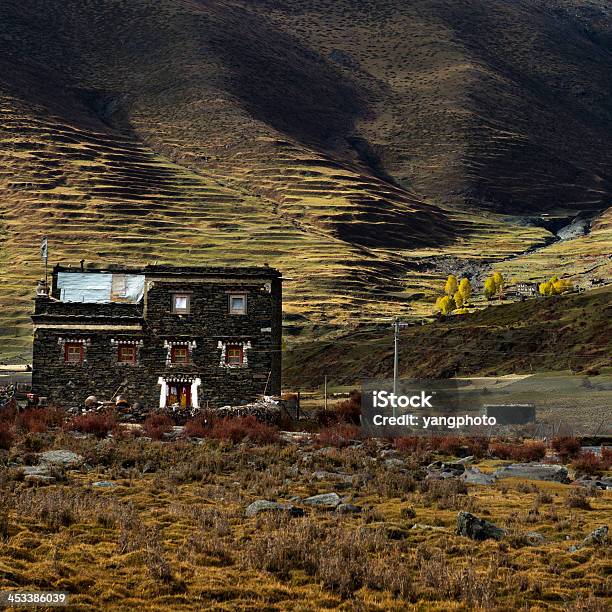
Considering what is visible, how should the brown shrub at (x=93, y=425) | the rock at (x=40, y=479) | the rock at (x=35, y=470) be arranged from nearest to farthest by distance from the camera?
the rock at (x=40, y=479)
the rock at (x=35, y=470)
the brown shrub at (x=93, y=425)

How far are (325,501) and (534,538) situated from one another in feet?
19.3

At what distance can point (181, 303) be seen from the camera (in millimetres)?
A: 57625

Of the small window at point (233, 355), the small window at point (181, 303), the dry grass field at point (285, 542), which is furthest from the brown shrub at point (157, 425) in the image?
the dry grass field at point (285, 542)

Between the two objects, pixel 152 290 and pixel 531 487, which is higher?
pixel 152 290

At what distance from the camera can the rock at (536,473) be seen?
112 feet

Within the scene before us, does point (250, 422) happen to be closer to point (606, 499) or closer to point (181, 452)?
point (181, 452)

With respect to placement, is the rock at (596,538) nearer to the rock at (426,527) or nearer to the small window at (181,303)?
the rock at (426,527)

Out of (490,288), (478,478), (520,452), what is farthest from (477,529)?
(490,288)

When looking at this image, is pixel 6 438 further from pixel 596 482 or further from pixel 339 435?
pixel 596 482

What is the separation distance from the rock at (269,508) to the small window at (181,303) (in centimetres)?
3331

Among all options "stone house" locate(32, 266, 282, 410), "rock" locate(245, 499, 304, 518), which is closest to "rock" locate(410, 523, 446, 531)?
"rock" locate(245, 499, 304, 518)

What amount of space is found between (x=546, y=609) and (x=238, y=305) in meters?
41.2

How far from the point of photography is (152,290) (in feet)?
189

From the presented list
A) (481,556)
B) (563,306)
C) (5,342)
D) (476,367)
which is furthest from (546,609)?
(5,342)
